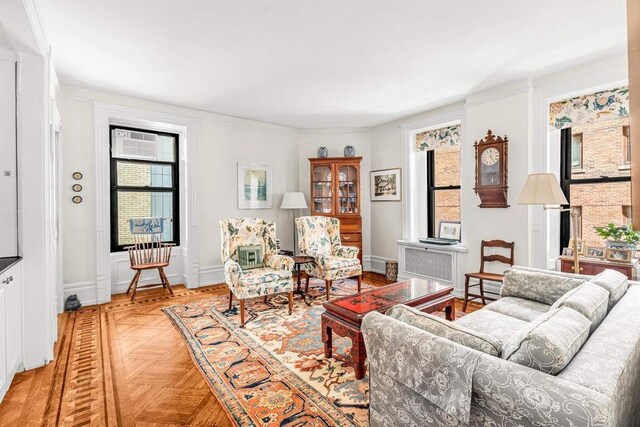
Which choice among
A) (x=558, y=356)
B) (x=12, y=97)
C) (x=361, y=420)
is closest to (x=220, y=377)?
(x=361, y=420)

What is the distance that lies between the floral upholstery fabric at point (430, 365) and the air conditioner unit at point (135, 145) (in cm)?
445

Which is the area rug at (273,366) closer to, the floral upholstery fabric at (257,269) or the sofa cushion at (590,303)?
the floral upholstery fabric at (257,269)

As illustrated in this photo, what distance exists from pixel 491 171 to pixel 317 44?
2.60 metres

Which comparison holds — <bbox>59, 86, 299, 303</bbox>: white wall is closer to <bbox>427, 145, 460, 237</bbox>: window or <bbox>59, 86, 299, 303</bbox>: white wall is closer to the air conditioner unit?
the air conditioner unit

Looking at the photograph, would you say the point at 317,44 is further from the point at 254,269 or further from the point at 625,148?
the point at 625,148

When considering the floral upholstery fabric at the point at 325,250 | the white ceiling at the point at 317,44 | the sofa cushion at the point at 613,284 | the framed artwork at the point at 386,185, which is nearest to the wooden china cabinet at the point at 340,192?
the framed artwork at the point at 386,185

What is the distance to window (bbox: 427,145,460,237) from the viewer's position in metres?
4.71

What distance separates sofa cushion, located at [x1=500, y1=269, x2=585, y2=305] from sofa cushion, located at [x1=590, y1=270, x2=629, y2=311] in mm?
350

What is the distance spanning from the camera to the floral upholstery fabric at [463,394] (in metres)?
0.91

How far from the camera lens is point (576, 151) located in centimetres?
354

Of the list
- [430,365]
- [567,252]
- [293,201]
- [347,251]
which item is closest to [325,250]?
[347,251]

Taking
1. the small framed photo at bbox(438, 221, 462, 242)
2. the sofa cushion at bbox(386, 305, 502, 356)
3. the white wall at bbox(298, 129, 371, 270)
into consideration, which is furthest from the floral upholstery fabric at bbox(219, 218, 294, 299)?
the small framed photo at bbox(438, 221, 462, 242)

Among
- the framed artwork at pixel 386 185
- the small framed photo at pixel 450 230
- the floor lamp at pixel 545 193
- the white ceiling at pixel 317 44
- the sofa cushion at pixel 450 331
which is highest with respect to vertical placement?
the white ceiling at pixel 317 44

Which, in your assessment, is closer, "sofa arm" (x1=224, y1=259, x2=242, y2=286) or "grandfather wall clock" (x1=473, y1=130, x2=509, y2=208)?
"sofa arm" (x1=224, y1=259, x2=242, y2=286)
